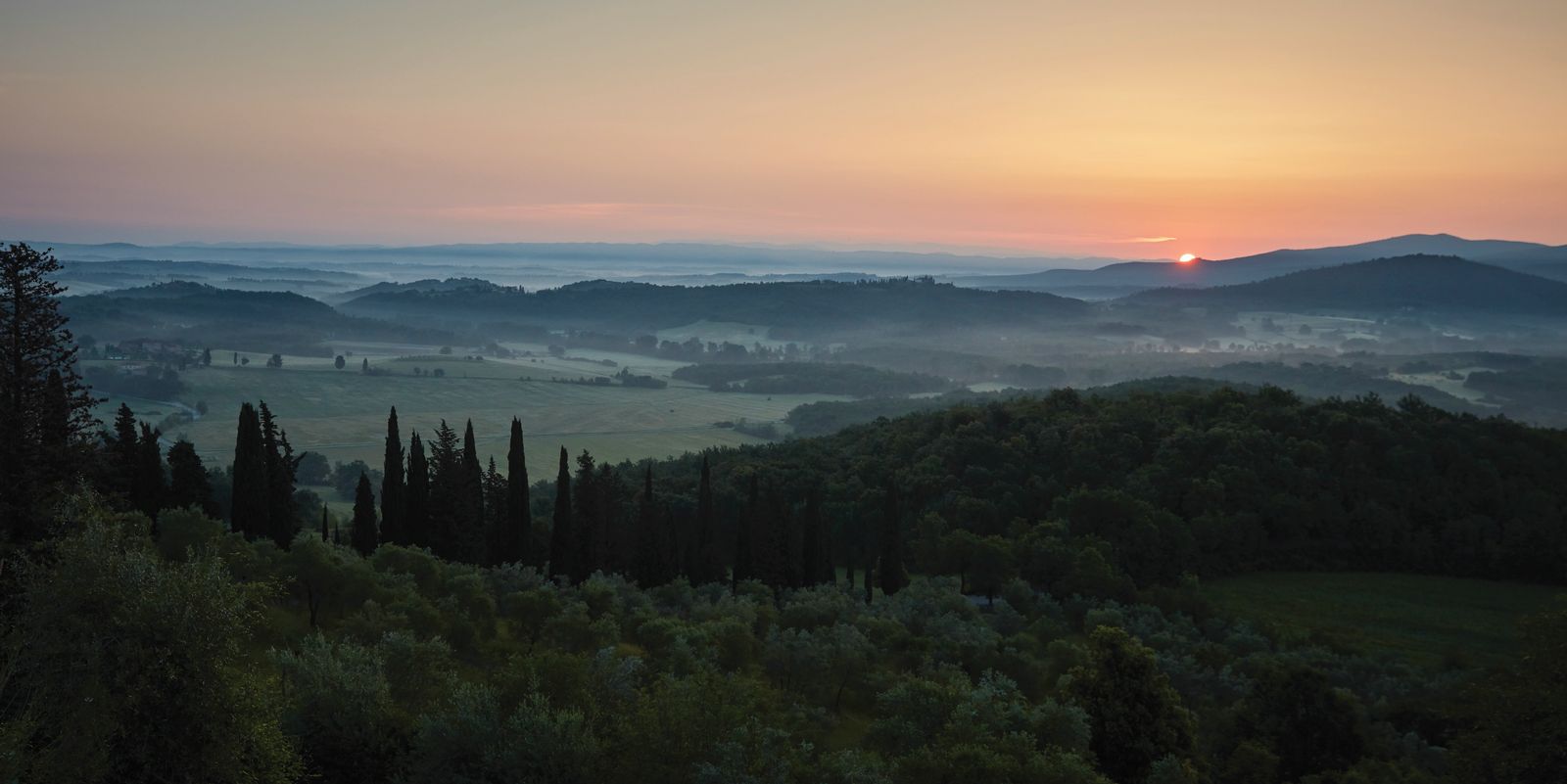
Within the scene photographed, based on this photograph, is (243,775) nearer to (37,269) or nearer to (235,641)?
(235,641)

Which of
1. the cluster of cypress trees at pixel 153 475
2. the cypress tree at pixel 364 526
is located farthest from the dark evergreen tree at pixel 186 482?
the cypress tree at pixel 364 526

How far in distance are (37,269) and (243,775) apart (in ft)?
72.4

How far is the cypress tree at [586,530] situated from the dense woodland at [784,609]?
1.07 ft

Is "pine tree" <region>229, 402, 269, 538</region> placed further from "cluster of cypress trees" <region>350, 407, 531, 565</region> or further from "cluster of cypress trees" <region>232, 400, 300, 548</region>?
"cluster of cypress trees" <region>350, 407, 531, 565</region>

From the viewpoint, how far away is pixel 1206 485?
3073 inches

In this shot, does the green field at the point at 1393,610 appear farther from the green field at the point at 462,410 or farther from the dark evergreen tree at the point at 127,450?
the green field at the point at 462,410

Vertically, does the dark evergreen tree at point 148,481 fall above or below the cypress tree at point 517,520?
above

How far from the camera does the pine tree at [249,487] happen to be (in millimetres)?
55219

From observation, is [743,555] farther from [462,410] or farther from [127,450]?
[462,410]

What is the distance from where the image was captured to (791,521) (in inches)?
2761

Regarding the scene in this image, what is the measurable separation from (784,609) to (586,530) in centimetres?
1792

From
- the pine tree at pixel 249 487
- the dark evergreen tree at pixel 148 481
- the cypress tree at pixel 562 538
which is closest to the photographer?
the dark evergreen tree at pixel 148 481

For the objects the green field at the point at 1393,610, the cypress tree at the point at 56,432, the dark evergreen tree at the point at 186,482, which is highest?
the cypress tree at the point at 56,432

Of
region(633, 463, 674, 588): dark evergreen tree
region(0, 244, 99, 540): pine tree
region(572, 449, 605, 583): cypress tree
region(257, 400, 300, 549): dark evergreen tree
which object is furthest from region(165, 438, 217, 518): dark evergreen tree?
region(633, 463, 674, 588): dark evergreen tree
